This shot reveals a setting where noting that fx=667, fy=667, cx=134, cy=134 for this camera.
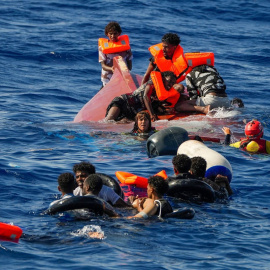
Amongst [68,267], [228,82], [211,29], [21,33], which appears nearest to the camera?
[68,267]

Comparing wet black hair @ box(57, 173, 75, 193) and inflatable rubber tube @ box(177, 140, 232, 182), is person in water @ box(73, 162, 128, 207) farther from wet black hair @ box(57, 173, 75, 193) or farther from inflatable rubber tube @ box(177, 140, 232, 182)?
inflatable rubber tube @ box(177, 140, 232, 182)

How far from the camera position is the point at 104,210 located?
9.48 meters

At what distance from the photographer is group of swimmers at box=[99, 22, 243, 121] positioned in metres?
15.9

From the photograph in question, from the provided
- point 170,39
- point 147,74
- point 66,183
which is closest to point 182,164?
point 66,183

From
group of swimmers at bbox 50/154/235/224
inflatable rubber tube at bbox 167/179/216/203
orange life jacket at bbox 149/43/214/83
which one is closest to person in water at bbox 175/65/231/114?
orange life jacket at bbox 149/43/214/83

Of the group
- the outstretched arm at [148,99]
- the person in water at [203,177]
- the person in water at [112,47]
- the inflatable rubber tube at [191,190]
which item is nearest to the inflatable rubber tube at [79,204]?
the inflatable rubber tube at [191,190]

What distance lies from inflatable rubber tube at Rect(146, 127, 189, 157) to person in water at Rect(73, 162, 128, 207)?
10.5ft

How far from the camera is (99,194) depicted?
10078mm

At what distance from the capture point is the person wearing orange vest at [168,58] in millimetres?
16492

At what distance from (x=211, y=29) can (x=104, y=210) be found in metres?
20.4

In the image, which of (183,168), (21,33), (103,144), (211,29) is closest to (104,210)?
(183,168)

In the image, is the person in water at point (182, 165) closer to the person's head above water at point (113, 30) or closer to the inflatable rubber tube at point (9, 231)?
the inflatable rubber tube at point (9, 231)

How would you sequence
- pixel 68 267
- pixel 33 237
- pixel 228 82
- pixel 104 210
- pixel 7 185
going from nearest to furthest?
pixel 68 267 < pixel 33 237 < pixel 104 210 < pixel 7 185 < pixel 228 82

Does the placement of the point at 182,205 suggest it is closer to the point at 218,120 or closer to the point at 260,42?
the point at 218,120
